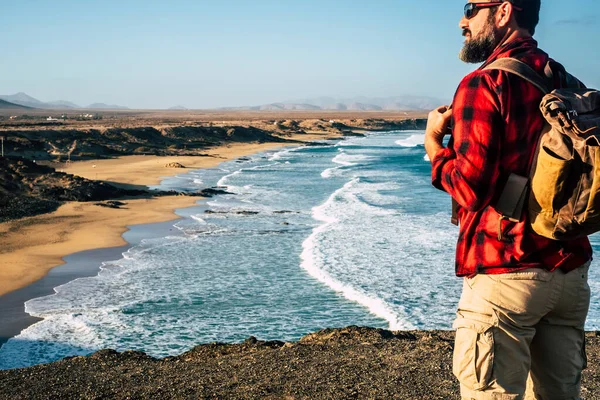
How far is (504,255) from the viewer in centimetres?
216

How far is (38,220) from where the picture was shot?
18844mm

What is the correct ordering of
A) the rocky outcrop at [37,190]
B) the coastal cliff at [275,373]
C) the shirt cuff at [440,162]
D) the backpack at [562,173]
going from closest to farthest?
1. the backpack at [562,173]
2. the shirt cuff at [440,162]
3. the coastal cliff at [275,373]
4. the rocky outcrop at [37,190]

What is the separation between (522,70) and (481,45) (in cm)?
27

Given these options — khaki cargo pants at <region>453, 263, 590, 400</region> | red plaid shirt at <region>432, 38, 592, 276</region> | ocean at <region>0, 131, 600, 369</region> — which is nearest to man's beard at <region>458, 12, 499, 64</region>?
red plaid shirt at <region>432, 38, 592, 276</region>

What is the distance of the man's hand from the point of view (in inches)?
90.6

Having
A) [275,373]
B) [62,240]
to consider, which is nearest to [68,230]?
[62,240]

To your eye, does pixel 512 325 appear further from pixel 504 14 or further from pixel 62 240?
pixel 62 240

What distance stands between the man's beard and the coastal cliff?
135 inches

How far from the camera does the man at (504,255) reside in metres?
2.12

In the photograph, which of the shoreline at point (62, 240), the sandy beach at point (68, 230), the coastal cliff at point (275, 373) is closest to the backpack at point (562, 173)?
the coastal cliff at point (275, 373)

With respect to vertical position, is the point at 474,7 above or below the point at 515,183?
above

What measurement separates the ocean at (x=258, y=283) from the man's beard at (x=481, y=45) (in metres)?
6.81

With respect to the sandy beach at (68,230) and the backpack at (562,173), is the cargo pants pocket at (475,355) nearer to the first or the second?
the backpack at (562,173)

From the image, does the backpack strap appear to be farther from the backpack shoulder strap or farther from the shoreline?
the shoreline
